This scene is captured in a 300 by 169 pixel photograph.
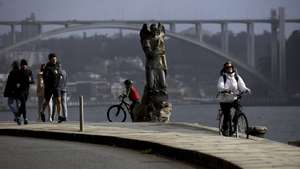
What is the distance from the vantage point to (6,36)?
73.5 meters

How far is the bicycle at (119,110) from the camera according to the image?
68.0ft

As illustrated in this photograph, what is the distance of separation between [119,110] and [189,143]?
10840mm

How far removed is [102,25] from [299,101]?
82.3 ft

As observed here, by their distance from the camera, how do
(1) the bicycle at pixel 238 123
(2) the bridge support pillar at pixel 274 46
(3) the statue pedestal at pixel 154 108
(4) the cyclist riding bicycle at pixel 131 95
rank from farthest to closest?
1. (2) the bridge support pillar at pixel 274 46
2. (4) the cyclist riding bicycle at pixel 131 95
3. (3) the statue pedestal at pixel 154 108
4. (1) the bicycle at pixel 238 123

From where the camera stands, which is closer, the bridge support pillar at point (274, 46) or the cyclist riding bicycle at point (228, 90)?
the cyclist riding bicycle at point (228, 90)

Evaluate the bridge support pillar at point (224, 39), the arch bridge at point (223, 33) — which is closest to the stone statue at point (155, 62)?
the arch bridge at point (223, 33)

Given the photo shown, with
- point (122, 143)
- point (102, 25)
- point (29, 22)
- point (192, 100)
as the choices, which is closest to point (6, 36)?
point (29, 22)

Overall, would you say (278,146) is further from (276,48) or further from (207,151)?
(276,48)

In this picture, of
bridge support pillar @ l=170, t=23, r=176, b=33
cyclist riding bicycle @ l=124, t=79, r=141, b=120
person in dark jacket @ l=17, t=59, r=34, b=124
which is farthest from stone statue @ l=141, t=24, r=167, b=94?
bridge support pillar @ l=170, t=23, r=176, b=33

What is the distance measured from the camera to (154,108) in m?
17.5

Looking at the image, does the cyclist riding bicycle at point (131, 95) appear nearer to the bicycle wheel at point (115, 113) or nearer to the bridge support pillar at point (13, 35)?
the bicycle wheel at point (115, 113)

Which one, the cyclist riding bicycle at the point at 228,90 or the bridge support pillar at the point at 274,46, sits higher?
the bridge support pillar at the point at 274,46

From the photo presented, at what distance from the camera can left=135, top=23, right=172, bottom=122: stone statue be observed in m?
17.4

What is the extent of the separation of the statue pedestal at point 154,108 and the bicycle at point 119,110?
2.53 m
